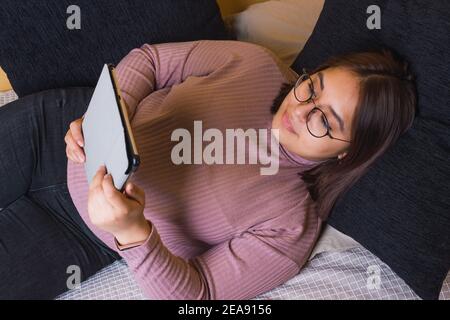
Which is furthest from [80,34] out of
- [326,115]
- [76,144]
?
[326,115]

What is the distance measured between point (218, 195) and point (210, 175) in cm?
4

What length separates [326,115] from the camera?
3.04 feet

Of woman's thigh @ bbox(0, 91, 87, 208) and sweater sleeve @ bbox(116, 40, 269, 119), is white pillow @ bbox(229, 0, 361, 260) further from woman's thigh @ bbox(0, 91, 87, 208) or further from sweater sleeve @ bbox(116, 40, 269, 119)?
woman's thigh @ bbox(0, 91, 87, 208)

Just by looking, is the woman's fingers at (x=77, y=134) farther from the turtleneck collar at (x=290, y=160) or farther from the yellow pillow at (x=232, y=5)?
the yellow pillow at (x=232, y=5)

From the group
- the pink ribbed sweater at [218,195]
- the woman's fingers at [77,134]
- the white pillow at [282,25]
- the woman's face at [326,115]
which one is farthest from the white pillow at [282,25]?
the woman's fingers at [77,134]

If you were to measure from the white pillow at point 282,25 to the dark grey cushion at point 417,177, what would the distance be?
329 millimetres

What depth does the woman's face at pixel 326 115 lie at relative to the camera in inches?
36.2

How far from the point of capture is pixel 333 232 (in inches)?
42.6

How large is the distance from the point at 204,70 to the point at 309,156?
0.31 metres

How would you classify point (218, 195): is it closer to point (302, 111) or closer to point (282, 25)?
point (302, 111)

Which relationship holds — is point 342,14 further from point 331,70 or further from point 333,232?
point 333,232

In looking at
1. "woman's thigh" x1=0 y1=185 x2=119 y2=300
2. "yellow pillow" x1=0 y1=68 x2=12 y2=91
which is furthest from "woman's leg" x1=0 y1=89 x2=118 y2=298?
"yellow pillow" x1=0 y1=68 x2=12 y2=91

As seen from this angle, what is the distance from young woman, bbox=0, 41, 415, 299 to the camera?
0.92m

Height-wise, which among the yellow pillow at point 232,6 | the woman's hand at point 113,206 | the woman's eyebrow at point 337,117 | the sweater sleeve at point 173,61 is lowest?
the woman's hand at point 113,206
